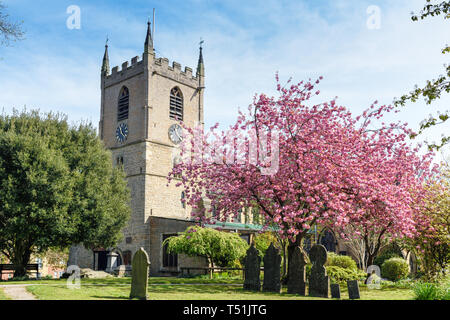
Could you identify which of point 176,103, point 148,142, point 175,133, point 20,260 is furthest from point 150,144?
point 20,260

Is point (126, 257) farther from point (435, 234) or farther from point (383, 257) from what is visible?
point (435, 234)

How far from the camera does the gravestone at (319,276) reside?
1569cm

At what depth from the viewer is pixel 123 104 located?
167ft

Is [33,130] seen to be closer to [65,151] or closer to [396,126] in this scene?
[65,151]

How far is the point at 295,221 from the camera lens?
17984 millimetres

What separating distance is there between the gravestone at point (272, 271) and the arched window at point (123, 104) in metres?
35.9

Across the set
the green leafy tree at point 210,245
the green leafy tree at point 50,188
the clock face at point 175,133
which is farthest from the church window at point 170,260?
the clock face at point 175,133

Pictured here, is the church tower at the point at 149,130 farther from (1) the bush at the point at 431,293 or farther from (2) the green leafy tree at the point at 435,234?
(1) the bush at the point at 431,293

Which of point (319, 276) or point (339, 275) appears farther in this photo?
point (339, 275)

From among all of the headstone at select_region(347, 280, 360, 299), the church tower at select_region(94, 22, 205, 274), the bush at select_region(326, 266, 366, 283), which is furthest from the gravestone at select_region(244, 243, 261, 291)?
the church tower at select_region(94, 22, 205, 274)

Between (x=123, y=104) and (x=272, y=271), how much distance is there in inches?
1486

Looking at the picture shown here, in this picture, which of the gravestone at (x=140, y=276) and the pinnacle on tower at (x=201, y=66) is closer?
the gravestone at (x=140, y=276)

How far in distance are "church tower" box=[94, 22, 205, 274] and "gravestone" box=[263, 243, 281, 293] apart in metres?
23.6
